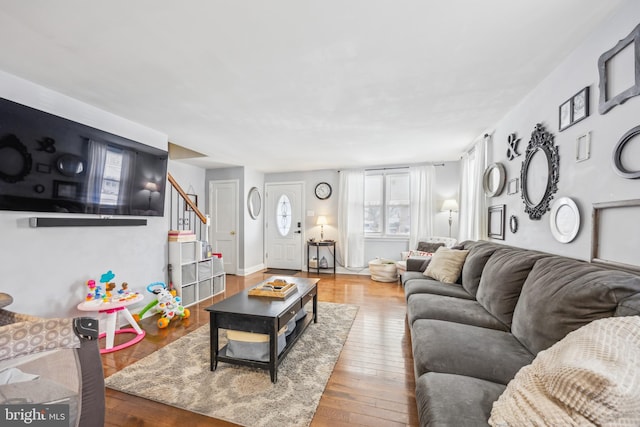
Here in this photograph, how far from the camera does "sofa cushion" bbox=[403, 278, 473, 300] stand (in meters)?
2.48

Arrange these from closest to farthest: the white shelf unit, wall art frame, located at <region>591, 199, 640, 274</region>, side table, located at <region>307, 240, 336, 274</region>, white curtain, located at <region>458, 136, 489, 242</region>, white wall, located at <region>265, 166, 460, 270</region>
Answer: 1. wall art frame, located at <region>591, 199, 640, 274</region>
2. white curtain, located at <region>458, 136, 489, 242</region>
3. the white shelf unit
4. white wall, located at <region>265, 166, 460, 270</region>
5. side table, located at <region>307, 240, 336, 274</region>

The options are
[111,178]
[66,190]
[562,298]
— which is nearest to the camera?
[562,298]

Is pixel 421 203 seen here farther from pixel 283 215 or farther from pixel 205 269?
pixel 205 269

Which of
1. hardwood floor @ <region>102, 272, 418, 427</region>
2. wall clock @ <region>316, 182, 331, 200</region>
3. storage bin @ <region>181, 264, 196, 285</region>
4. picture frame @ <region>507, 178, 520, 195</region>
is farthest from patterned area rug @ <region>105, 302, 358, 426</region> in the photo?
wall clock @ <region>316, 182, 331, 200</region>

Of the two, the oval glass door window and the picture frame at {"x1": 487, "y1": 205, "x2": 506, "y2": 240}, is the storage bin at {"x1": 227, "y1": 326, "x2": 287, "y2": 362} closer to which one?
the picture frame at {"x1": 487, "y1": 205, "x2": 506, "y2": 240}

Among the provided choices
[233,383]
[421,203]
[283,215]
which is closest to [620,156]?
[233,383]

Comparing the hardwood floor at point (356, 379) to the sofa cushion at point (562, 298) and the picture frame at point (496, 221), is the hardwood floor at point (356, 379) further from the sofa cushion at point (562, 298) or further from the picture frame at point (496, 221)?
the picture frame at point (496, 221)

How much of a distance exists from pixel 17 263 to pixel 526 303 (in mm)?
3713

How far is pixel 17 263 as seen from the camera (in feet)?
6.84

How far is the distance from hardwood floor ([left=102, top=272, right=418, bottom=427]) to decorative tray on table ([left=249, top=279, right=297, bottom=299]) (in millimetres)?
739

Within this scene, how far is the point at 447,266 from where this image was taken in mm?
2938

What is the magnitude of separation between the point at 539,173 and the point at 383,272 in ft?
10.4

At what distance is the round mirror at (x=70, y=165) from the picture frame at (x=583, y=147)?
398cm

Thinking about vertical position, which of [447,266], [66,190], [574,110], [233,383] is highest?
[574,110]
